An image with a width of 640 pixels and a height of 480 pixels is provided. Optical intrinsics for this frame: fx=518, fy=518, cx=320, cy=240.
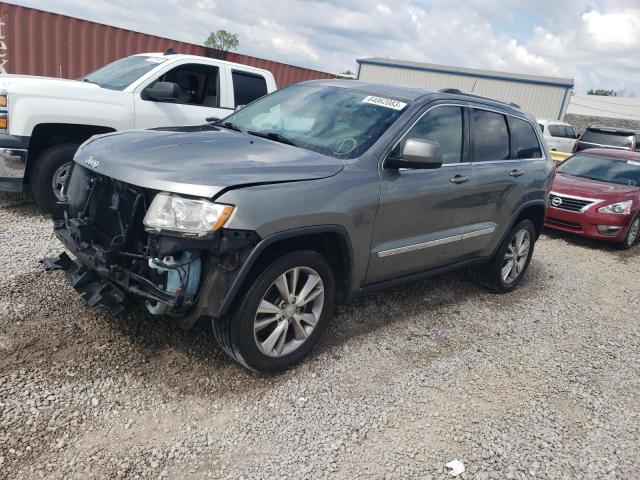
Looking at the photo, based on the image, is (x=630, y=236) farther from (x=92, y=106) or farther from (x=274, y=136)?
(x=92, y=106)

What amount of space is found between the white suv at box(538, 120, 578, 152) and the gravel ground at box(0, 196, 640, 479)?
45.6ft

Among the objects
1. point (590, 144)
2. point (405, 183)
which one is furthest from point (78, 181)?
point (590, 144)

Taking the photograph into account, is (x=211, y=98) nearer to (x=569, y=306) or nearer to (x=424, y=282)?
(x=424, y=282)

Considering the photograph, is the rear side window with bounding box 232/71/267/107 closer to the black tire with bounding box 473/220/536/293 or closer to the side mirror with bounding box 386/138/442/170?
the black tire with bounding box 473/220/536/293

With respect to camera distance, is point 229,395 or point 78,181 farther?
point 78,181

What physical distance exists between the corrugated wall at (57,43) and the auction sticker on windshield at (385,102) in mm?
9039

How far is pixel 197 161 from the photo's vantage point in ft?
9.66

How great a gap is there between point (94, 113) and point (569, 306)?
5.41 meters

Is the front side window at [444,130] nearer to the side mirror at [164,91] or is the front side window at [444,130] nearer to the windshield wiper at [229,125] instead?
the windshield wiper at [229,125]

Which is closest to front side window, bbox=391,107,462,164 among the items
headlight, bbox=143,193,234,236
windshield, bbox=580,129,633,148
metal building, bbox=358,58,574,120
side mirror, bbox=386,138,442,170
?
side mirror, bbox=386,138,442,170

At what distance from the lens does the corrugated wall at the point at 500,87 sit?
2591 centimetres

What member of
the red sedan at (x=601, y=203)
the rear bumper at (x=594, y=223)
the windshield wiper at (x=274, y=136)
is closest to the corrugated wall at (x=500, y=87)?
the red sedan at (x=601, y=203)

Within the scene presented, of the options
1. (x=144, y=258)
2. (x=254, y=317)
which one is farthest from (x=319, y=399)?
(x=144, y=258)

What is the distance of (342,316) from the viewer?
4258mm
